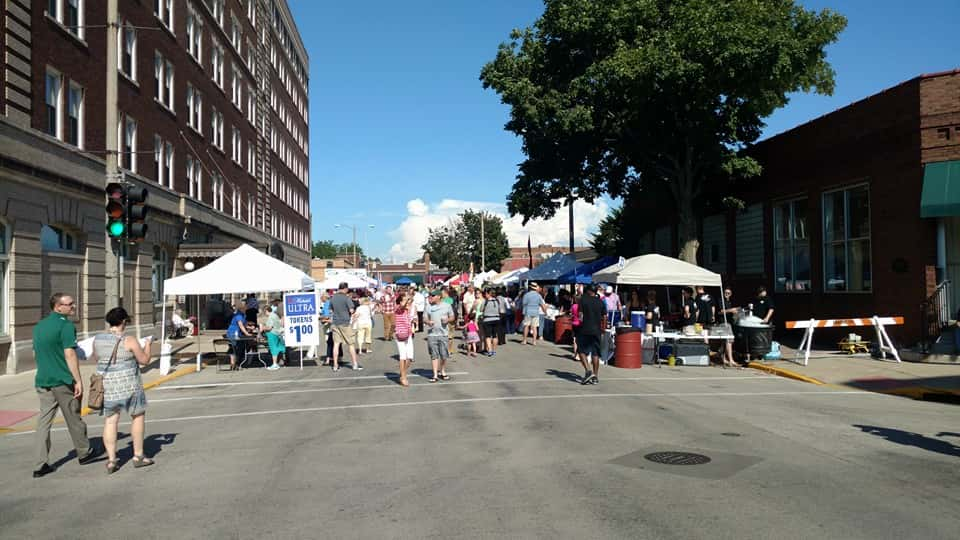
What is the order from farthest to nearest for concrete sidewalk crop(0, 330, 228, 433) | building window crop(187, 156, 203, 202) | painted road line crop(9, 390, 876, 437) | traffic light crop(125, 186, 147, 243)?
1. building window crop(187, 156, 203, 202)
2. traffic light crop(125, 186, 147, 243)
3. concrete sidewalk crop(0, 330, 228, 433)
4. painted road line crop(9, 390, 876, 437)

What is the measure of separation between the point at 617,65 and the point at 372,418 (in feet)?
48.8

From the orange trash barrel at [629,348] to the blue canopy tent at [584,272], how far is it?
10.1 meters

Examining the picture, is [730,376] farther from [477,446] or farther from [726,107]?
[726,107]

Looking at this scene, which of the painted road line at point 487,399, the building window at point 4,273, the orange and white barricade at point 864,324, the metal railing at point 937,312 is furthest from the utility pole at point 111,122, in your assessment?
the metal railing at point 937,312

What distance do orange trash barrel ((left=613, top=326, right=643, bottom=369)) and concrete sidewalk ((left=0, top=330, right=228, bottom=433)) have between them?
31.5ft

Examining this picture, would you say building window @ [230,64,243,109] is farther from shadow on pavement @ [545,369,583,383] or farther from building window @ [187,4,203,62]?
shadow on pavement @ [545,369,583,383]

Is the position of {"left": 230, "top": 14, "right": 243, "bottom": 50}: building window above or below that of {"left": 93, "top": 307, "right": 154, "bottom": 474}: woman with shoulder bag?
above

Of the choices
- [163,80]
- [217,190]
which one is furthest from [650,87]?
[217,190]

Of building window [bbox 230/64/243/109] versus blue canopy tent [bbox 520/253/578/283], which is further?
building window [bbox 230/64/243/109]

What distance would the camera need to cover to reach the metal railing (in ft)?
57.7

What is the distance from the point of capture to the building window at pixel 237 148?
38406 millimetres

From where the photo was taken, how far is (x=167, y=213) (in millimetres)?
27188

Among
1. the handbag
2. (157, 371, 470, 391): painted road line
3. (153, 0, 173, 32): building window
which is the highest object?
(153, 0, 173, 32): building window

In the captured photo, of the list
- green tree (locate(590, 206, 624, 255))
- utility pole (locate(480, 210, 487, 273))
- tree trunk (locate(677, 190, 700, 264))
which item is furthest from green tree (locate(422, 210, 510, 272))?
tree trunk (locate(677, 190, 700, 264))
